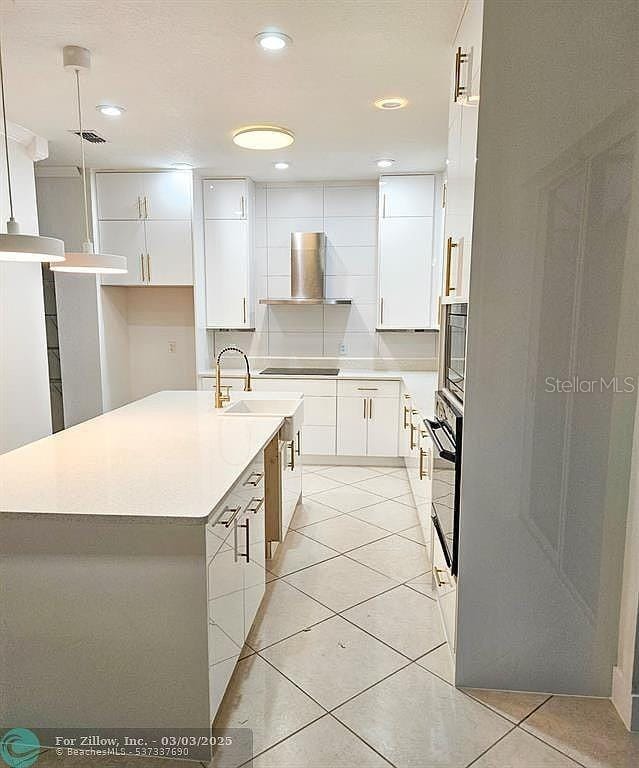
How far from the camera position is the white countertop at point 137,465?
66.4 inches

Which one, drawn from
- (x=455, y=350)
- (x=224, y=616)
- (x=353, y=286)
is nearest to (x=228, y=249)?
(x=353, y=286)

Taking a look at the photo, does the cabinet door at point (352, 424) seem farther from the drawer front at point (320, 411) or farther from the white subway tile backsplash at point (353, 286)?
the white subway tile backsplash at point (353, 286)

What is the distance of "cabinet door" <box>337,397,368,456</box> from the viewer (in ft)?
16.4

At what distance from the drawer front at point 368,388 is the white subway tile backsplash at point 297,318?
2.58ft

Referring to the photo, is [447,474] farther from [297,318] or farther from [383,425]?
[297,318]

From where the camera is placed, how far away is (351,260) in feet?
17.5

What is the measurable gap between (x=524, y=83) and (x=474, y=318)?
80 centimetres

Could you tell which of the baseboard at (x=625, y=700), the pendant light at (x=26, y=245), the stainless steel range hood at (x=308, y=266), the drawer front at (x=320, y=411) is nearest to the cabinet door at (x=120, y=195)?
the stainless steel range hood at (x=308, y=266)

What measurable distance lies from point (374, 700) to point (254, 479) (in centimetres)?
96

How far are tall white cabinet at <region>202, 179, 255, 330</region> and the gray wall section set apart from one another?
3.43 feet

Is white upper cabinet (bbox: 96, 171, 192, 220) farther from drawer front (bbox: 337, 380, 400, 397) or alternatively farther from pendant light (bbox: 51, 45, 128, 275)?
pendant light (bbox: 51, 45, 128, 275)

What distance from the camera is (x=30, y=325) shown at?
3893mm

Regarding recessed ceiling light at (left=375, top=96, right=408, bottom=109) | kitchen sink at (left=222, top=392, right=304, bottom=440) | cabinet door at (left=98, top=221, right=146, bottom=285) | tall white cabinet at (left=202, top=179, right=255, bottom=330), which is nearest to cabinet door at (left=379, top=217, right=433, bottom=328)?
tall white cabinet at (left=202, top=179, right=255, bottom=330)

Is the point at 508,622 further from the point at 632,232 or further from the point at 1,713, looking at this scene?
the point at 1,713
